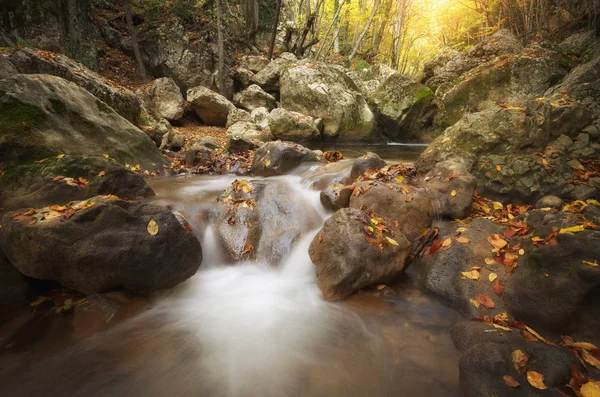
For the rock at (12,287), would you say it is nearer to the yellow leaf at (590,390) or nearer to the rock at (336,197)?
the rock at (336,197)

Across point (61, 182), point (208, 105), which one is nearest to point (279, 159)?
point (61, 182)

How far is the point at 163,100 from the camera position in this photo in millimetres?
12102

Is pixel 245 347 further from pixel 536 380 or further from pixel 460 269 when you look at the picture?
pixel 460 269

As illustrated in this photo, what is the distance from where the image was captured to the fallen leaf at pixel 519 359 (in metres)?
1.92

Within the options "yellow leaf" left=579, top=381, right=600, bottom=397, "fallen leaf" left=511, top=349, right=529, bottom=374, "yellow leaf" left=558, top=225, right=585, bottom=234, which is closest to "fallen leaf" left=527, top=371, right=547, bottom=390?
"fallen leaf" left=511, top=349, right=529, bottom=374

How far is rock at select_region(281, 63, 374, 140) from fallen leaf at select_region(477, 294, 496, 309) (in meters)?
11.2

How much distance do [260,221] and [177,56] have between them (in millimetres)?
14500

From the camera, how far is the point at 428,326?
2.81m

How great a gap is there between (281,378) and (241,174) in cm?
578

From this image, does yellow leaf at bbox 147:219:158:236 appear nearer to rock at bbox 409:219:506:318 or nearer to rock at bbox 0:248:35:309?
rock at bbox 0:248:35:309

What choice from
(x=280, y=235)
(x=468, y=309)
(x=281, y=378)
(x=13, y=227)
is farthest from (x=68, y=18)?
(x=468, y=309)

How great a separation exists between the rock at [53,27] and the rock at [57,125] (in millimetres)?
7517

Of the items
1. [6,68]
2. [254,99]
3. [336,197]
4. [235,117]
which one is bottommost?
[336,197]

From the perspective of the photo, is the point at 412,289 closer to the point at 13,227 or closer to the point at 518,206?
the point at 518,206
